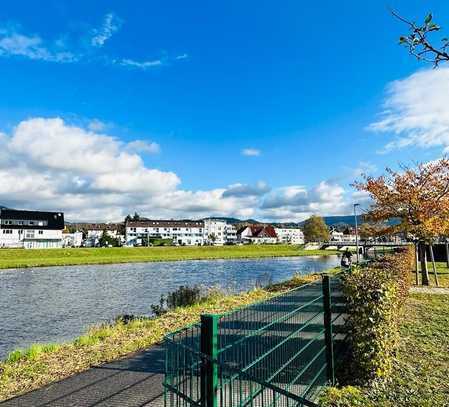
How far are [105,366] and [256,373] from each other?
14.1ft

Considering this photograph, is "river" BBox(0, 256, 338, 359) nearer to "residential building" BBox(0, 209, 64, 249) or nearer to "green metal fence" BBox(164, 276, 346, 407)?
"green metal fence" BBox(164, 276, 346, 407)

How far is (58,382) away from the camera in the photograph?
22.6 feet

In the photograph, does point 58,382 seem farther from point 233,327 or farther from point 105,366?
point 233,327

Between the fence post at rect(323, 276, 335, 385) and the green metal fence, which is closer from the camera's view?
the green metal fence

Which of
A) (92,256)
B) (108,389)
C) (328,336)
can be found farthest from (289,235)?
(108,389)

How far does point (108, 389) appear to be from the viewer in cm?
639

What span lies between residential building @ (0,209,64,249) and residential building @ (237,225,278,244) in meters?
76.5

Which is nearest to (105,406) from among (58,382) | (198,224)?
(58,382)

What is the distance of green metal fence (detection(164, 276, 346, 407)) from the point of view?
10.6 feet

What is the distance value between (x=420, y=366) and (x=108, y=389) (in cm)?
532

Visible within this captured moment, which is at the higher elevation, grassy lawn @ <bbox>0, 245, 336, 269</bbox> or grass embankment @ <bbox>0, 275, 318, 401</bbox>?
grassy lawn @ <bbox>0, 245, 336, 269</bbox>

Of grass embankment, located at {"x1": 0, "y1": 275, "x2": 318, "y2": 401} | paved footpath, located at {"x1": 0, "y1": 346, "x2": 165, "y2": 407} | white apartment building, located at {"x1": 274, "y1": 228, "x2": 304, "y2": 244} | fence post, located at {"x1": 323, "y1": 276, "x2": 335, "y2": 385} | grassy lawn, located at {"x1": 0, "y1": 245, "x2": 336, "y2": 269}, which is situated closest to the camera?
paved footpath, located at {"x1": 0, "y1": 346, "x2": 165, "y2": 407}


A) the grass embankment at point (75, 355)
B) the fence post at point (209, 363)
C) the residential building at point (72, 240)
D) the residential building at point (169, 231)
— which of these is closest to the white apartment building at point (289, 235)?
the residential building at point (169, 231)

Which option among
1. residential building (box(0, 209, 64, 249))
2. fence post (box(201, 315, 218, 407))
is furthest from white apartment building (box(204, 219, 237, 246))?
fence post (box(201, 315, 218, 407))
